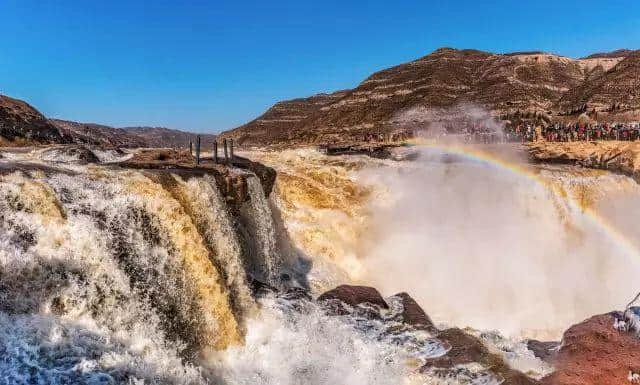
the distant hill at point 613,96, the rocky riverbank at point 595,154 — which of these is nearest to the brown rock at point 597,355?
the rocky riverbank at point 595,154

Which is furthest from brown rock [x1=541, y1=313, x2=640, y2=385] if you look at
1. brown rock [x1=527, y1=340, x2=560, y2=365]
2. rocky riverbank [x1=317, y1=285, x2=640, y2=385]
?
brown rock [x1=527, y1=340, x2=560, y2=365]

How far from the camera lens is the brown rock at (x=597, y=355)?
20.9 feet

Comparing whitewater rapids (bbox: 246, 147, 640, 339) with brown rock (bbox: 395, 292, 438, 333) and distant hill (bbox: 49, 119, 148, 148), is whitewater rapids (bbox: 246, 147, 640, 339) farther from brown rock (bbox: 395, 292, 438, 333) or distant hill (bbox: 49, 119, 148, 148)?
distant hill (bbox: 49, 119, 148, 148)

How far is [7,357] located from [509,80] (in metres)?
63.3

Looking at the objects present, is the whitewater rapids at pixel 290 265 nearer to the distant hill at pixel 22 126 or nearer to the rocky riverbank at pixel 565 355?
the rocky riverbank at pixel 565 355

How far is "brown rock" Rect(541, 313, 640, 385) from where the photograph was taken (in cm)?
636

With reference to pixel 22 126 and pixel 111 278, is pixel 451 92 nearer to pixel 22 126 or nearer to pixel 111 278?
pixel 22 126

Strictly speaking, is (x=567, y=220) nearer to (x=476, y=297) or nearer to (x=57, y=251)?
(x=476, y=297)

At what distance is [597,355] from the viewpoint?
6.80m

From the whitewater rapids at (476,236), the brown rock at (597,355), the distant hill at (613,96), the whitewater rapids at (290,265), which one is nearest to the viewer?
the brown rock at (597,355)

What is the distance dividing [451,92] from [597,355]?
197 feet

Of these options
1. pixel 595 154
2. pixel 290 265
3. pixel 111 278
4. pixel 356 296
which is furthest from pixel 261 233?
pixel 595 154

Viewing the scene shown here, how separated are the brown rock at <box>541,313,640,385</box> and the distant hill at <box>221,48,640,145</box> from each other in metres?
43.0

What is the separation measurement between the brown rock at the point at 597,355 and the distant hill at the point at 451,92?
43.0m
